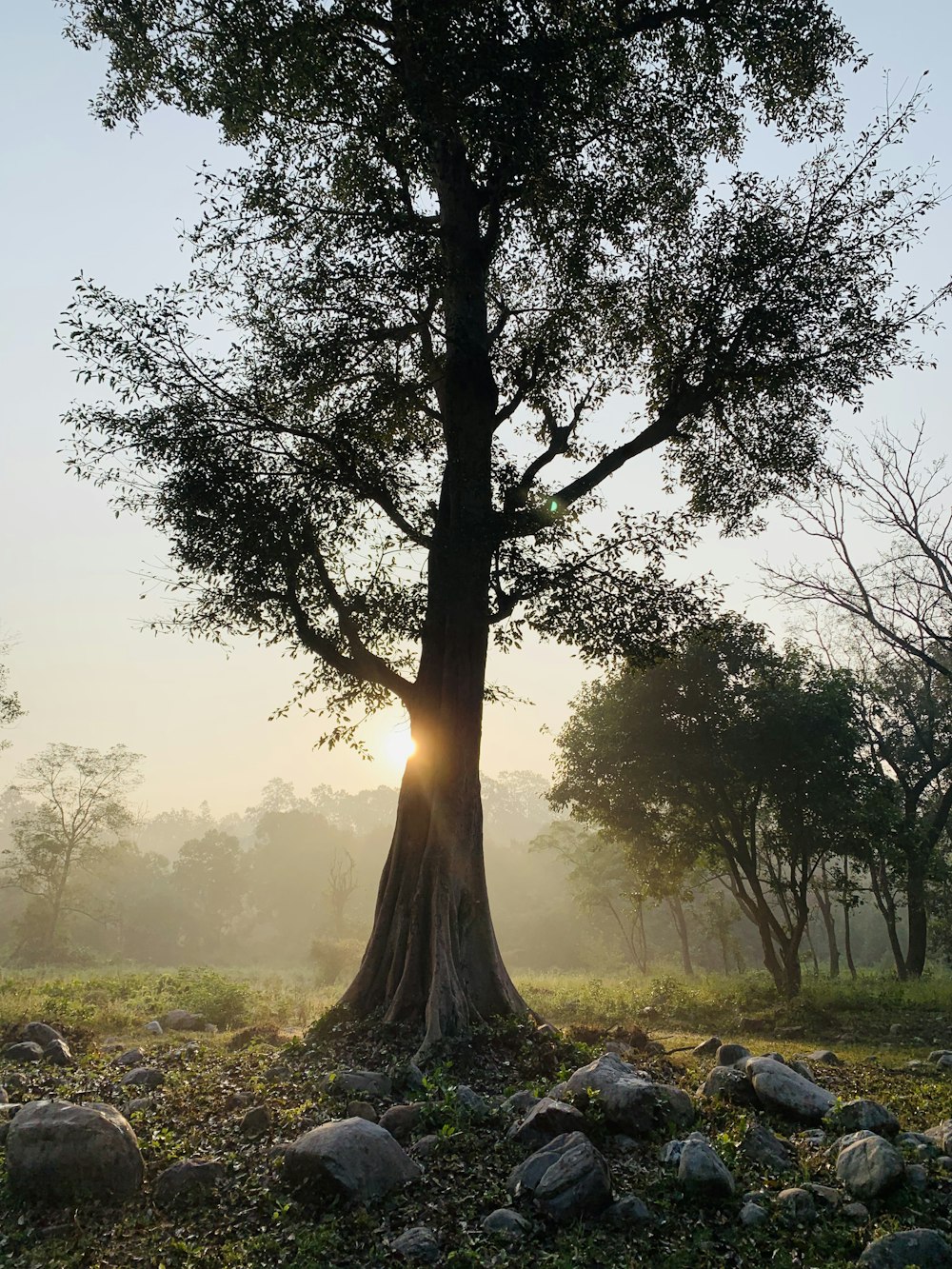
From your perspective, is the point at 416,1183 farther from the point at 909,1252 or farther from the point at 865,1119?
the point at 865,1119

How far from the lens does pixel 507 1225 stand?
547 centimetres

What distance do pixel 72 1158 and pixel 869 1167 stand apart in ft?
19.1

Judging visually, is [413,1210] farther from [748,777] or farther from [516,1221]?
[748,777]

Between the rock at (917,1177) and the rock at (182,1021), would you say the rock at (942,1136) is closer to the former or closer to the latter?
the rock at (917,1177)

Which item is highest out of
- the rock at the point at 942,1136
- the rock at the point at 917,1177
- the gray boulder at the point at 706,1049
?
the rock at the point at 942,1136

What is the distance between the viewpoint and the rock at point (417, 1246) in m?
5.13

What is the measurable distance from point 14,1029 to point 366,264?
1208 cm

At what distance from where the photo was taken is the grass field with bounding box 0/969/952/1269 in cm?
520

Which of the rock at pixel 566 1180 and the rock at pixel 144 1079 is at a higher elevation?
the rock at pixel 566 1180

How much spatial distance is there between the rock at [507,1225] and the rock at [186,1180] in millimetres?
2149

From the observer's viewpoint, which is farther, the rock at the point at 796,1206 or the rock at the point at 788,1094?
the rock at the point at 788,1094

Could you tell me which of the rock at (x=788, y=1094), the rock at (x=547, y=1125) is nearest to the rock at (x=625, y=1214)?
the rock at (x=547, y=1125)

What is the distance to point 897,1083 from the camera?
946 centimetres

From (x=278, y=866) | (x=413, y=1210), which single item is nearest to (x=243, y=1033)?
(x=413, y=1210)
